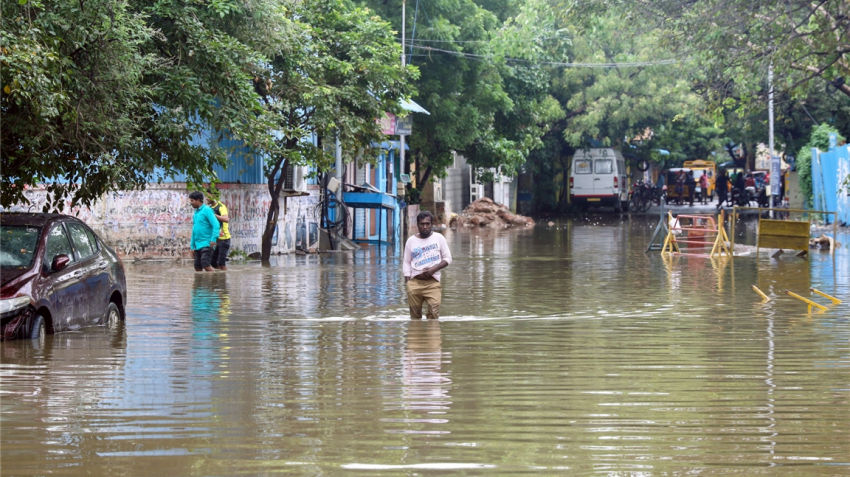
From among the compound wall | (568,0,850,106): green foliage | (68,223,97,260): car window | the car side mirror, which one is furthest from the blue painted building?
the car side mirror

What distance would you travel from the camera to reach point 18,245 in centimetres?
1002

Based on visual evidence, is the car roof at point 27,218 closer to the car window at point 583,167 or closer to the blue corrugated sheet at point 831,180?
the blue corrugated sheet at point 831,180

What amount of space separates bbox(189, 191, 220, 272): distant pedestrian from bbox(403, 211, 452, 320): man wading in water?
7518 millimetres

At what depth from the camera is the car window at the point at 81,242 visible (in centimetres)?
1073

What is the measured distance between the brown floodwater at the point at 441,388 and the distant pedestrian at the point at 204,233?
11.3 feet

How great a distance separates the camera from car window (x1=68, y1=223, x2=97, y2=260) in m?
10.7

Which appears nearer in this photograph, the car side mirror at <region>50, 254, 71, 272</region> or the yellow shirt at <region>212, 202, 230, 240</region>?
the car side mirror at <region>50, 254, 71, 272</region>

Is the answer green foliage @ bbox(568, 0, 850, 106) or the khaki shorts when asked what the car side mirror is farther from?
green foliage @ bbox(568, 0, 850, 106)

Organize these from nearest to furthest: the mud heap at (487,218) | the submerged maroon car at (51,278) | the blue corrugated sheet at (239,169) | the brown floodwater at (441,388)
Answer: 1. the brown floodwater at (441,388)
2. the submerged maroon car at (51,278)
3. the blue corrugated sheet at (239,169)
4. the mud heap at (487,218)

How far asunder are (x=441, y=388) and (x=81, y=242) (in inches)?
201

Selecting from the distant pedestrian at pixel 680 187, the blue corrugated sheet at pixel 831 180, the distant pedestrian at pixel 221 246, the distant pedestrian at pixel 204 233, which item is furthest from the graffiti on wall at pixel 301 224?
the distant pedestrian at pixel 680 187

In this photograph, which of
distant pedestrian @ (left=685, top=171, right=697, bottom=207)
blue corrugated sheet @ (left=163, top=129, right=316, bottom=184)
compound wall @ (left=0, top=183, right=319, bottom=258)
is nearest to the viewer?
compound wall @ (left=0, top=183, right=319, bottom=258)

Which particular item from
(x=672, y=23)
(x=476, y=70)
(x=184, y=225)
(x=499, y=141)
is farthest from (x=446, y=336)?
(x=499, y=141)

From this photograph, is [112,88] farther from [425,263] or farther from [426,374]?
[426,374]
